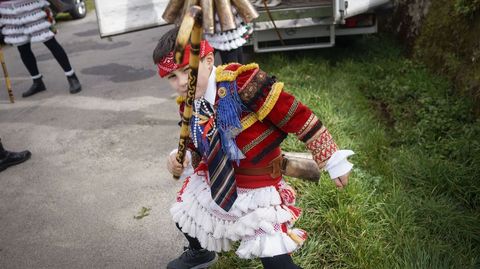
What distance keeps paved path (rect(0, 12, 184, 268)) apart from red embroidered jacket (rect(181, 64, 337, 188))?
1264 millimetres

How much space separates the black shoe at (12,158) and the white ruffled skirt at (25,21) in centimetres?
174

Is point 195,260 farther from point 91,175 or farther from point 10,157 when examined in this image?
point 10,157

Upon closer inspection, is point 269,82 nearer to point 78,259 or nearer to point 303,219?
point 303,219

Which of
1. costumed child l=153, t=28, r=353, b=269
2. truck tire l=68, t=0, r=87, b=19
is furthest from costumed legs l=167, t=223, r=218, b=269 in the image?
truck tire l=68, t=0, r=87, b=19

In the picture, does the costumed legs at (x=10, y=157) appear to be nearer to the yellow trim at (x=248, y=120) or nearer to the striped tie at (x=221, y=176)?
the striped tie at (x=221, y=176)

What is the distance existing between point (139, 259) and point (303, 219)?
3.52ft

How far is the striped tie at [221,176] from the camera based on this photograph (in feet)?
6.07

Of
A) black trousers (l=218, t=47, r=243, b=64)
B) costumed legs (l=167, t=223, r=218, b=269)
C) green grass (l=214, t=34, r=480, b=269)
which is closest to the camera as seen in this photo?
costumed legs (l=167, t=223, r=218, b=269)

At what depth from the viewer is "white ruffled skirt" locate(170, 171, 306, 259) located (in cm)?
185

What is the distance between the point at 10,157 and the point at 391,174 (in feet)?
11.0

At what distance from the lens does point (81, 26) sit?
33.1 feet

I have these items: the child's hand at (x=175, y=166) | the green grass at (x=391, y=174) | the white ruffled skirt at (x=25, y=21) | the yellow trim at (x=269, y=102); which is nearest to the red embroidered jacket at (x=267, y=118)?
the yellow trim at (x=269, y=102)

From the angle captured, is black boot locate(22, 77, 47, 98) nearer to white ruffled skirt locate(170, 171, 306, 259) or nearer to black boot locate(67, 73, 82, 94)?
black boot locate(67, 73, 82, 94)

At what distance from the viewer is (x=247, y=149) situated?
189 cm
